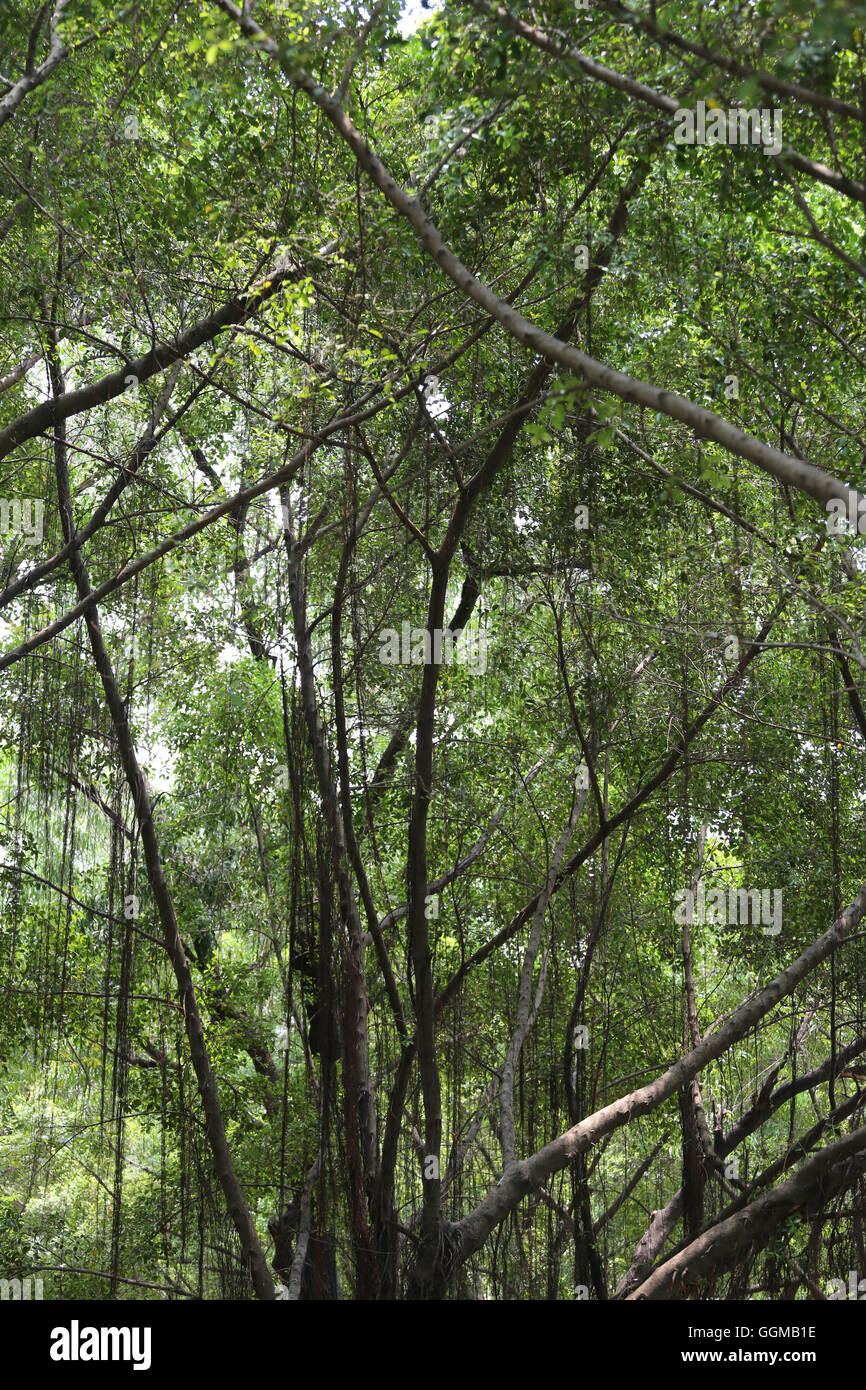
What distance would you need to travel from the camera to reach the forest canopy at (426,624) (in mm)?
3742

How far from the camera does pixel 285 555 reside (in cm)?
583

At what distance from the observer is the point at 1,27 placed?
12.5 feet

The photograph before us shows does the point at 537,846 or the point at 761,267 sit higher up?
the point at 761,267

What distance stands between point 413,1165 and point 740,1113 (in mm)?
1986

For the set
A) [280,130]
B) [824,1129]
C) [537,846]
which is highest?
[280,130]

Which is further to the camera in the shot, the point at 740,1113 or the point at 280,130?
the point at 740,1113

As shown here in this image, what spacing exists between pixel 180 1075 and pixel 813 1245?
299 centimetres

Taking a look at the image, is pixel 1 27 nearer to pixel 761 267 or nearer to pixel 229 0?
pixel 229 0

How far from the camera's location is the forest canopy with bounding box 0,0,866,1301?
12.3 feet

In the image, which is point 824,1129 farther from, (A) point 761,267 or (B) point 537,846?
(A) point 761,267

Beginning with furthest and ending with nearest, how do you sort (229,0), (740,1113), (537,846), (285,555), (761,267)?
1. (740,1113)
2. (537,846)
3. (285,555)
4. (761,267)
5. (229,0)

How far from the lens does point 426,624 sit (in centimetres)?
550

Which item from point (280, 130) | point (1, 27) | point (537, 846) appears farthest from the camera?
point (537, 846)
